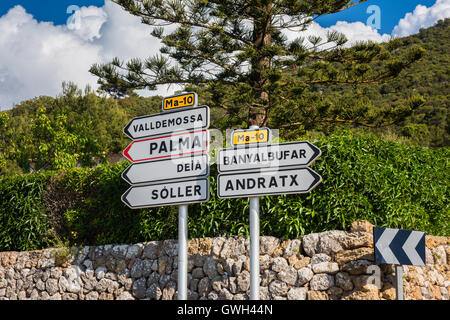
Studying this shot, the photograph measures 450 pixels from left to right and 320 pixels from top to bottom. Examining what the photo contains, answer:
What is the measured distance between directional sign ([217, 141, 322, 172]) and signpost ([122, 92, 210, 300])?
31cm

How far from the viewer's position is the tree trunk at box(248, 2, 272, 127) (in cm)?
1153

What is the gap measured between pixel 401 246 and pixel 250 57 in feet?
24.7

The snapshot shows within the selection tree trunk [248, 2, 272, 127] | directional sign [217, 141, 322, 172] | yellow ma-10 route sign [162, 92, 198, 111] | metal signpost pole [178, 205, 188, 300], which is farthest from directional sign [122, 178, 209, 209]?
tree trunk [248, 2, 272, 127]

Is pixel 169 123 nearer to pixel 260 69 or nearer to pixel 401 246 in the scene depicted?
pixel 401 246

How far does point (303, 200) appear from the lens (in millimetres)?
6270

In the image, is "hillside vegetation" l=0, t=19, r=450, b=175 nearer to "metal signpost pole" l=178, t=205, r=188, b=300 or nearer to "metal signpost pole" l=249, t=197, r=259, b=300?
"metal signpost pole" l=249, t=197, r=259, b=300

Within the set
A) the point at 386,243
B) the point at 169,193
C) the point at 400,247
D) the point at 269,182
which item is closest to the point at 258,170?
the point at 269,182

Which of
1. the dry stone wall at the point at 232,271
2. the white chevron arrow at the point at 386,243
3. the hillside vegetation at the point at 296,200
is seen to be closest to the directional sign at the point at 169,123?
Result: the hillside vegetation at the point at 296,200

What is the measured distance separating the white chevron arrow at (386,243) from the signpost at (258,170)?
1194mm

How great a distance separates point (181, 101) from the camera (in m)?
5.41

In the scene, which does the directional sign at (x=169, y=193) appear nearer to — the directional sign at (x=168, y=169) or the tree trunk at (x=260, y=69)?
the directional sign at (x=168, y=169)

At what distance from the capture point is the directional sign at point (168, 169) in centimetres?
505
